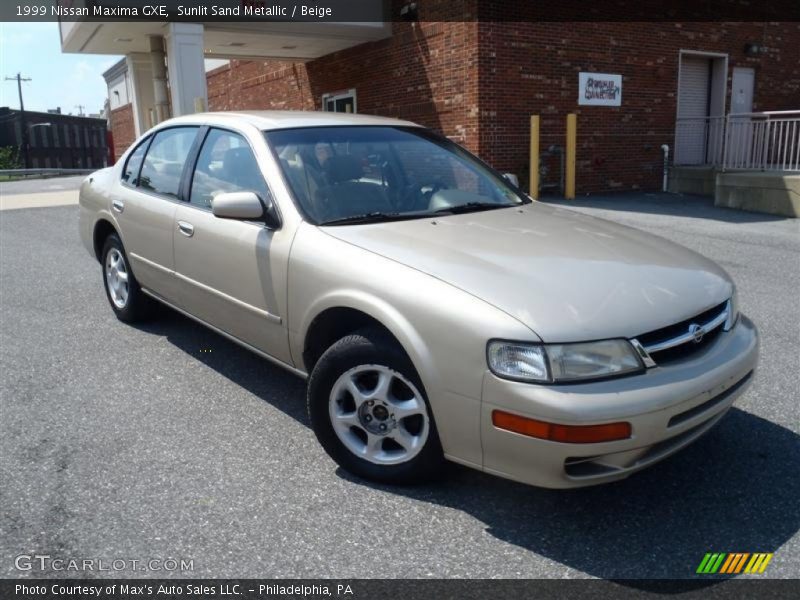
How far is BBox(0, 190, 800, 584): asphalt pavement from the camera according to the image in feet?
8.41

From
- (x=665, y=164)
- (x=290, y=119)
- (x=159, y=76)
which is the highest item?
(x=159, y=76)

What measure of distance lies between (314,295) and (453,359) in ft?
2.89

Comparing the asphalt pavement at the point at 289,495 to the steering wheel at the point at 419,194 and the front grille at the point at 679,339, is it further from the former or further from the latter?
the steering wheel at the point at 419,194

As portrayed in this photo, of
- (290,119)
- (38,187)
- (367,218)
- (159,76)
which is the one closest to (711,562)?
(367,218)

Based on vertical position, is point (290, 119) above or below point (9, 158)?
above

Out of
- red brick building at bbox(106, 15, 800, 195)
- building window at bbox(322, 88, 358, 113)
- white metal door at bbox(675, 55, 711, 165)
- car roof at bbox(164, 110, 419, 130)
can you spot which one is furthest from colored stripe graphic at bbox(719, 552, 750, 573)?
building window at bbox(322, 88, 358, 113)

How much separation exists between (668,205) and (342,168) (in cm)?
1073

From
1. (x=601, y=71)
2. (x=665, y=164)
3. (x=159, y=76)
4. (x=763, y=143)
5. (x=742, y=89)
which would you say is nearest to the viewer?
(x=763, y=143)

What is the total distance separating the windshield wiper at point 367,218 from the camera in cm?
340

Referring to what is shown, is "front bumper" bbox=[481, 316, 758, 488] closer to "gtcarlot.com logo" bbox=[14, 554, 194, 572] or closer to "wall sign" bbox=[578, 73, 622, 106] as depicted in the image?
"gtcarlot.com logo" bbox=[14, 554, 194, 572]

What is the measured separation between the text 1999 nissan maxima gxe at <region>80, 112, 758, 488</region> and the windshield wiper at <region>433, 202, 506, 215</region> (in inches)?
0.7

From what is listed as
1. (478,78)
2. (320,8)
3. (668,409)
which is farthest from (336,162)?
(320,8)

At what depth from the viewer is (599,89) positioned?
14570 mm

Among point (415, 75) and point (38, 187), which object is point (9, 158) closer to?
point (38, 187)
